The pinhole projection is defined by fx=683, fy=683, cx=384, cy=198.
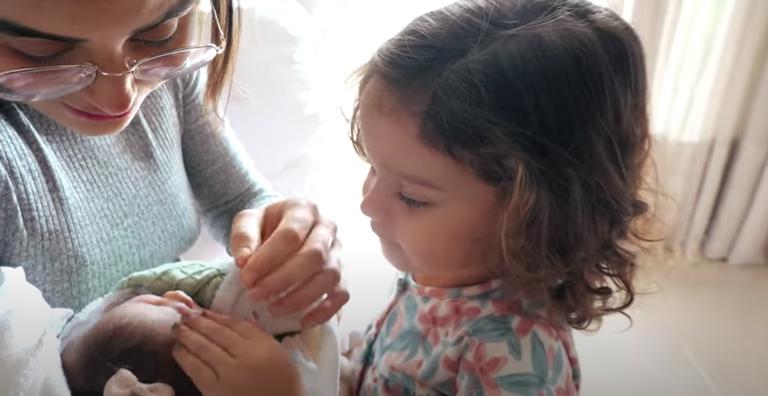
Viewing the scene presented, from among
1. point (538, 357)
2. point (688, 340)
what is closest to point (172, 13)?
point (538, 357)

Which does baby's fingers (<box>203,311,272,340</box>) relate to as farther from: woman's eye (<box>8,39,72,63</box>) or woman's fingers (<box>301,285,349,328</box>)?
woman's eye (<box>8,39,72,63</box>)

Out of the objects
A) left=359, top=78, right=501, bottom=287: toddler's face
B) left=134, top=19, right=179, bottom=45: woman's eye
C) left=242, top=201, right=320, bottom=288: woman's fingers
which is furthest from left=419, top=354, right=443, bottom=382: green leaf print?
left=134, top=19, right=179, bottom=45: woman's eye

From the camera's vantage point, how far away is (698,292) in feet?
4.99

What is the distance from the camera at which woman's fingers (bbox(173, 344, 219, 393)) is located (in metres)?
0.74

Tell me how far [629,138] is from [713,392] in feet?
2.39

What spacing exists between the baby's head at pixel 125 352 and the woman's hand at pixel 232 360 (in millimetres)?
22

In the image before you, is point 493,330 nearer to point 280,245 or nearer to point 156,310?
point 280,245

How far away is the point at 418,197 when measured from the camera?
0.78 m

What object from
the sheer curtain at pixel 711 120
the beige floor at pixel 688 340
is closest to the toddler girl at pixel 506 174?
the beige floor at pixel 688 340

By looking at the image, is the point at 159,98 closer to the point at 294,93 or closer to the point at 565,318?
the point at 294,93

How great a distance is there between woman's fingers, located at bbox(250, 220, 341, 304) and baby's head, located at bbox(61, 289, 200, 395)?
0.39ft

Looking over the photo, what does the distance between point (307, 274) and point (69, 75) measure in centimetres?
34

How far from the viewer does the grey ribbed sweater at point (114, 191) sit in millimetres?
808

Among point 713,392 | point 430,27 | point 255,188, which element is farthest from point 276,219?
point 713,392
